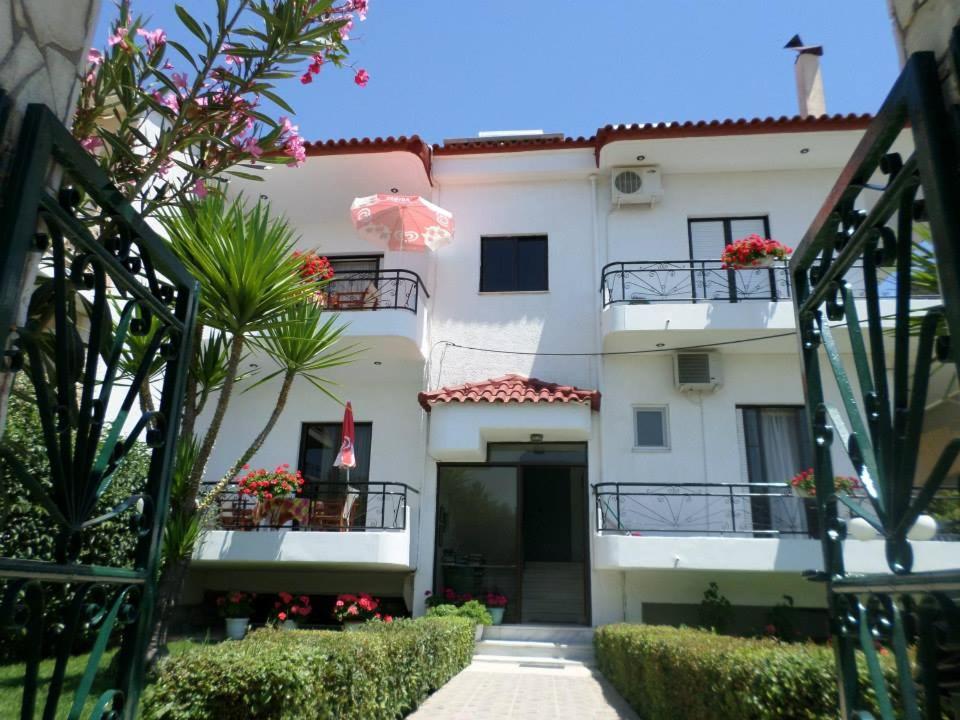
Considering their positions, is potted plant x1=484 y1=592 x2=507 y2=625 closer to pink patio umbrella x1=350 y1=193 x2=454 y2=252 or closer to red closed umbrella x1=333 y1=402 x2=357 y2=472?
red closed umbrella x1=333 y1=402 x2=357 y2=472

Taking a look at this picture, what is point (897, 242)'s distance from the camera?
187 cm

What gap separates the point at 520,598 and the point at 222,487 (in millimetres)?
6723

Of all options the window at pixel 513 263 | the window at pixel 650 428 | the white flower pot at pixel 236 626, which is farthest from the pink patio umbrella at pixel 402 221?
the white flower pot at pixel 236 626

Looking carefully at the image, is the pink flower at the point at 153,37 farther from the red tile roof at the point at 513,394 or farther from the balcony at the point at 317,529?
the red tile roof at the point at 513,394

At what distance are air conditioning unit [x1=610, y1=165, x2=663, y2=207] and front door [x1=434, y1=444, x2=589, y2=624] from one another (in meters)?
4.97

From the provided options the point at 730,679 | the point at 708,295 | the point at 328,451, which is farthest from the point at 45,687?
the point at 708,295

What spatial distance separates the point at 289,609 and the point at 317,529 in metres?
1.33

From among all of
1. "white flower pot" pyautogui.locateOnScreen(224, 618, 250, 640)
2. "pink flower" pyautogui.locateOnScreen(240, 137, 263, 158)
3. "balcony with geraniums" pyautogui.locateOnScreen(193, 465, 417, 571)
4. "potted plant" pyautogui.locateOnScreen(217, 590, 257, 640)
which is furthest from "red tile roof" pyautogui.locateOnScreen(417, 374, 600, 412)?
"pink flower" pyautogui.locateOnScreen(240, 137, 263, 158)

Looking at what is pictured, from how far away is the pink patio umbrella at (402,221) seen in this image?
12391mm

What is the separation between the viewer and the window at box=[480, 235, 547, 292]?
538 inches

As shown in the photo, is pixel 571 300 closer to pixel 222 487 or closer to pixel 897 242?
pixel 222 487

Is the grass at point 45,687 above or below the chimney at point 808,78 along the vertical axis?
below

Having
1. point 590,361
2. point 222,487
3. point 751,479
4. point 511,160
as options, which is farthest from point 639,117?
point 222,487

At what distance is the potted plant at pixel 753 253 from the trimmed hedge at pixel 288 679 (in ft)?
27.2
